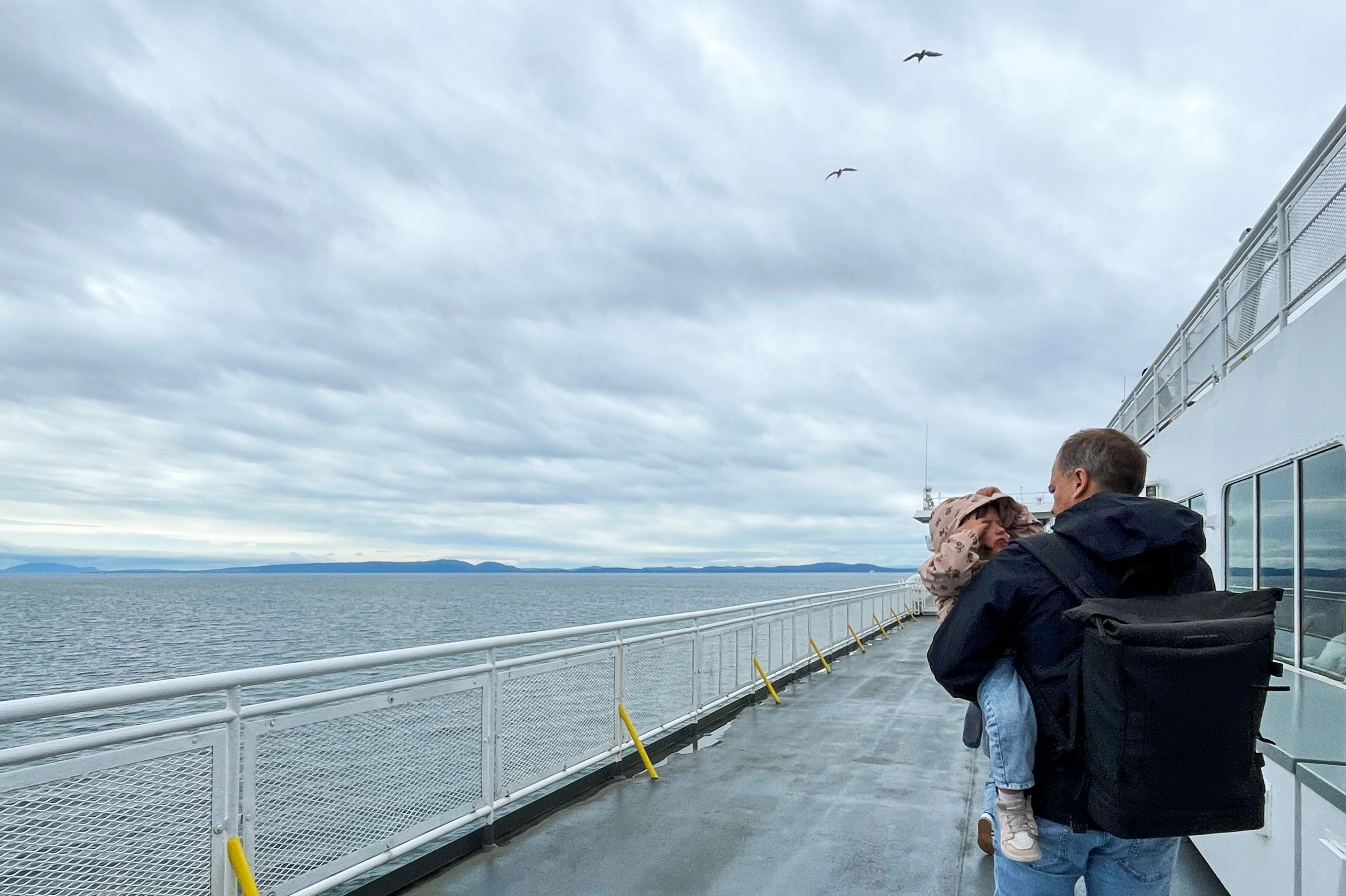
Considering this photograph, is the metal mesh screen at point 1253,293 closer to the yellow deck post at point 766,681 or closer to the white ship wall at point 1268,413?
the white ship wall at point 1268,413

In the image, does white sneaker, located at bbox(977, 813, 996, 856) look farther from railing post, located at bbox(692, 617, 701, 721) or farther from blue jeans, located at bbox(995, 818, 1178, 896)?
railing post, located at bbox(692, 617, 701, 721)

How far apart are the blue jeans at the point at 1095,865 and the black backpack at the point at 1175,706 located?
19 cm

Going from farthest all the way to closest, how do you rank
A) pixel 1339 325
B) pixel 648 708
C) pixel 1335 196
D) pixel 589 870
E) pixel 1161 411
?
1. pixel 1161 411
2. pixel 648 708
3. pixel 589 870
4. pixel 1335 196
5. pixel 1339 325

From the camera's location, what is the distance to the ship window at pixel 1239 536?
5711mm

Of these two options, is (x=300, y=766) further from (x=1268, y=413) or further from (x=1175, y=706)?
(x=1268, y=413)

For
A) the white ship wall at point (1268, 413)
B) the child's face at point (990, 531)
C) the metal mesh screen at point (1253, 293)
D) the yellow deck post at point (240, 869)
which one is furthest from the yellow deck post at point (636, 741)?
the child's face at point (990, 531)

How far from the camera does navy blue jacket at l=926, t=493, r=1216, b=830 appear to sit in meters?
2.05

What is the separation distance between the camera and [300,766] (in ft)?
13.4

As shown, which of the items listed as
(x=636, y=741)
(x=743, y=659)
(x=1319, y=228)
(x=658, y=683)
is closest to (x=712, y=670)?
(x=743, y=659)

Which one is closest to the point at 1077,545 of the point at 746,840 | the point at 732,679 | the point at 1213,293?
the point at 746,840

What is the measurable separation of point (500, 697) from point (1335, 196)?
16.3 ft

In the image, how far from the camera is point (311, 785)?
168 inches

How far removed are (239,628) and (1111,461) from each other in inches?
2518

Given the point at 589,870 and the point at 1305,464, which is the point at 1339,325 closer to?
the point at 1305,464
